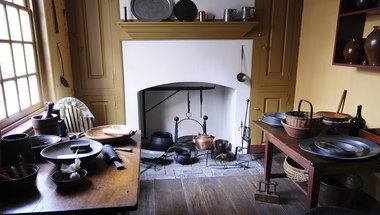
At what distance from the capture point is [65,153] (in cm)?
142

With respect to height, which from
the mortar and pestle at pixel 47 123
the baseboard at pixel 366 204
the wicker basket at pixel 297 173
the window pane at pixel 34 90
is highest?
the window pane at pixel 34 90

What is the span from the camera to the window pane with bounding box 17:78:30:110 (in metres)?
2.19

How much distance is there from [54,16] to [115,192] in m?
2.18

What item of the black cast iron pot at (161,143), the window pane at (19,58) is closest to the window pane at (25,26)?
the window pane at (19,58)

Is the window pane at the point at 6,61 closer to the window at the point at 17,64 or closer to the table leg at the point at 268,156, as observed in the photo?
the window at the point at 17,64

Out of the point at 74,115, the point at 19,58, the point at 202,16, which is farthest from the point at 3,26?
the point at 202,16

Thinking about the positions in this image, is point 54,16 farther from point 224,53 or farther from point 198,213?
point 198,213

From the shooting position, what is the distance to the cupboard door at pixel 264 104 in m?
3.40

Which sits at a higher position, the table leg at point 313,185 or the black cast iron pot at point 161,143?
the table leg at point 313,185

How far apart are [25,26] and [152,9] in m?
1.27

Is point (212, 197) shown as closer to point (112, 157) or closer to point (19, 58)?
point (112, 157)

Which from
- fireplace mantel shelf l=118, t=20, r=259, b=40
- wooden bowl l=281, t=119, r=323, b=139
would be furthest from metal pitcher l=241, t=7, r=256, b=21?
wooden bowl l=281, t=119, r=323, b=139

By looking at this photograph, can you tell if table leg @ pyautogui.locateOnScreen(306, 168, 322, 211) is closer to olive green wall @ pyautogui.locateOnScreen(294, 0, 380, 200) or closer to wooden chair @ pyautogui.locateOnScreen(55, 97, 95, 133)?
olive green wall @ pyautogui.locateOnScreen(294, 0, 380, 200)

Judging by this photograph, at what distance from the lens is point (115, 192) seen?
3.71 feet
